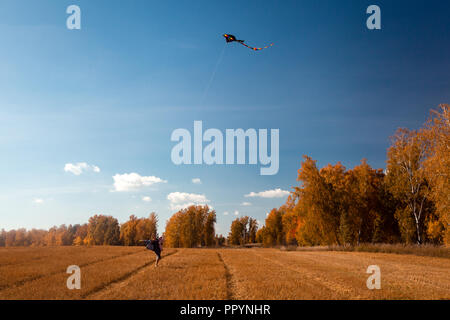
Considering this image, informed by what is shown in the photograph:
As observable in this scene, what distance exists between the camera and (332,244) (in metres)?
55.3

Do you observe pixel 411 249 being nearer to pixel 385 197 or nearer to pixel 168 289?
pixel 385 197

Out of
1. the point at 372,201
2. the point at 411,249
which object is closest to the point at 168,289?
the point at 411,249

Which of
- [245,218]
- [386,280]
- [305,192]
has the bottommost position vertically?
[245,218]

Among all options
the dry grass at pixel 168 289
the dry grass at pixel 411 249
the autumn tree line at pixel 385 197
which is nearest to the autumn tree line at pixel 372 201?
the autumn tree line at pixel 385 197

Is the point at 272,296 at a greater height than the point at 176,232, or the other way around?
the point at 272,296

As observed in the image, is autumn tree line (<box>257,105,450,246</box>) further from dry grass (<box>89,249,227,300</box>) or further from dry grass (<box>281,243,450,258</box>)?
dry grass (<box>89,249,227,300</box>)

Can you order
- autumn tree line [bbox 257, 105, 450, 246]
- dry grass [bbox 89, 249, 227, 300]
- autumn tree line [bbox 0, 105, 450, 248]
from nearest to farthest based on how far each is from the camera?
dry grass [bbox 89, 249, 227, 300], autumn tree line [bbox 0, 105, 450, 248], autumn tree line [bbox 257, 105, 450, 246]

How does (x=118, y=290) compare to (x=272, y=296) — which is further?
(x=118, y=290)

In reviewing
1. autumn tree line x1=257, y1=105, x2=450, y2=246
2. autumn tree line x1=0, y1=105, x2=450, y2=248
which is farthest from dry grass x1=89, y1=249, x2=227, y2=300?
autumn tree line x1=257, y1=105, x2=450, y2=246

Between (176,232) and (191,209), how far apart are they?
10.3 meters

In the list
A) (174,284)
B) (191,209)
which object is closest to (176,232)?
(191,209)
